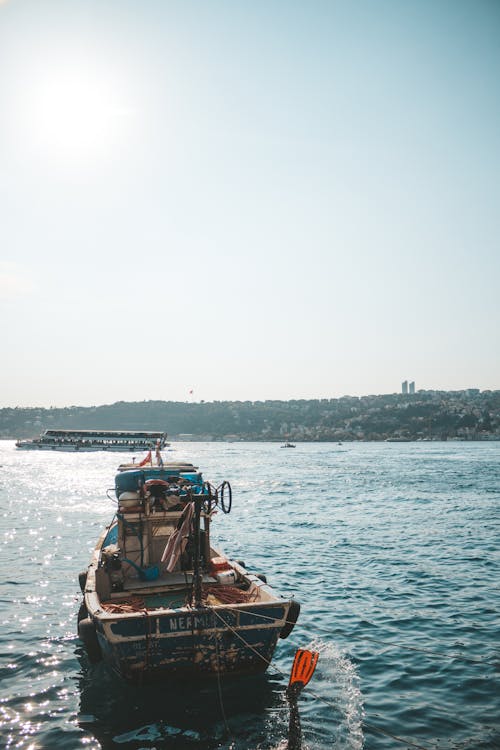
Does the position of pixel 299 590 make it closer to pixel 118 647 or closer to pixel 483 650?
pixel 483 650

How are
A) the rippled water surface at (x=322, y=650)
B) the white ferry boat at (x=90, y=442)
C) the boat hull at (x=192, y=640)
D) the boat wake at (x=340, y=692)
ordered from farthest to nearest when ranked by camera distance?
the white ferry boat at (x=90, y=442), the boat hull at (x=192, y=640), the rippled water surface at (x=322, y=650), the boat wake at (x=340, y=692)

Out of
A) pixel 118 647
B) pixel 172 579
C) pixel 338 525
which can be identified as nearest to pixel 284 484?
pixel 338 525

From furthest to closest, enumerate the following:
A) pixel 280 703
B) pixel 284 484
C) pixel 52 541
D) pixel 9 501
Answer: pixel 284 484 → pixel 9 501 → pixel 52 541 → pixel 280 703

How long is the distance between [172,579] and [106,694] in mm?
3094

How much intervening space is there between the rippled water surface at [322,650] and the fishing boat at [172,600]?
32.6 inches

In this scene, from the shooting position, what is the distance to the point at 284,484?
192ft

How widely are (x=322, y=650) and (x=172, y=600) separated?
3870mm

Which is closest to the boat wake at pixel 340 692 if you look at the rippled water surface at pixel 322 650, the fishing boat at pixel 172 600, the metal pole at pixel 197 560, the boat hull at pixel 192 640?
the rippled water surface at pixel 322 650

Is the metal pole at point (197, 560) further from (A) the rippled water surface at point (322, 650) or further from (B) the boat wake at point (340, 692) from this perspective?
(B) the boat wake at point (340, 692)

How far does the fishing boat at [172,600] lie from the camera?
10289 millimetres

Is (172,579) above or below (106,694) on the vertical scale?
above

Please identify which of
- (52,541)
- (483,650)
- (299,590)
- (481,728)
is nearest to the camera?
(481,728)

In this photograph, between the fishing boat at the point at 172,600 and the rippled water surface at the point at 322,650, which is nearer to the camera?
the rippled water surface at the point at 322,650

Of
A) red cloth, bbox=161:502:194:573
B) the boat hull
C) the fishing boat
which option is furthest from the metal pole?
red cloth, bbox=161:502:194:573
